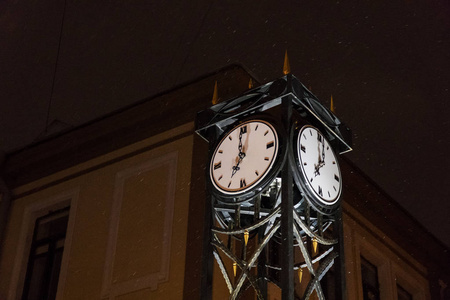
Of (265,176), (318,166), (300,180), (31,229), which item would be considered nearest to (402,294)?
(31,229)

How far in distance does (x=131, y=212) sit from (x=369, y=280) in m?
3.84

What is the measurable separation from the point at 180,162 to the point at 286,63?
11.0 feet

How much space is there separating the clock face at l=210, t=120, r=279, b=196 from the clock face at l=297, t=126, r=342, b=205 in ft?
0.76

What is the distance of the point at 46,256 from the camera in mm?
10375

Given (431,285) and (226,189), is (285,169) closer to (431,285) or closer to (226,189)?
(226,189)

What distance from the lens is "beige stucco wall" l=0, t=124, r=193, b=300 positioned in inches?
347

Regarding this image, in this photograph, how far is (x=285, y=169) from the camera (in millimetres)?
5828

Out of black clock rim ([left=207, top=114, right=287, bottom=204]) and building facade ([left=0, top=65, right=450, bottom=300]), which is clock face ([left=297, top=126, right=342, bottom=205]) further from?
building facade ([left=0, top=65, right=450, bottom=300])

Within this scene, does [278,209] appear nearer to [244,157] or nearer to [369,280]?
[244,157]

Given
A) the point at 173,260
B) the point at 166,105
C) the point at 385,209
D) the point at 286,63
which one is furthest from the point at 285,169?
the point at 385,209

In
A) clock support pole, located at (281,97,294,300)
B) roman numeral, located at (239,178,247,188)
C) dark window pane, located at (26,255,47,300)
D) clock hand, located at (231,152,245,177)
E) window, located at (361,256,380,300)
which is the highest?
window, located at (361,256,380,300)

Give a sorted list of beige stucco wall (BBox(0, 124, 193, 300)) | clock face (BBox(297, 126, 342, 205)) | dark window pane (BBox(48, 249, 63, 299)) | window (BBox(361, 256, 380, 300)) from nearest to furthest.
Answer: clock face (BBox(297, 126, 342, 205)) → beige stucco wall (BBox(0, 124, 193, 300)) → dark window pane (BBox(48, 249, 63, 299)) → window (BBox(361, 256, 380, 300))

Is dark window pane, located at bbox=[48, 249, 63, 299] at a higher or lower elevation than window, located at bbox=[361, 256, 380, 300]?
lower

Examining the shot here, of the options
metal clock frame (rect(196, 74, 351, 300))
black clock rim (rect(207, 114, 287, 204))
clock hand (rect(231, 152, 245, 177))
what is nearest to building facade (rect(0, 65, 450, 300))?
metal clock frame (rect(196, 74, 351, 300))
